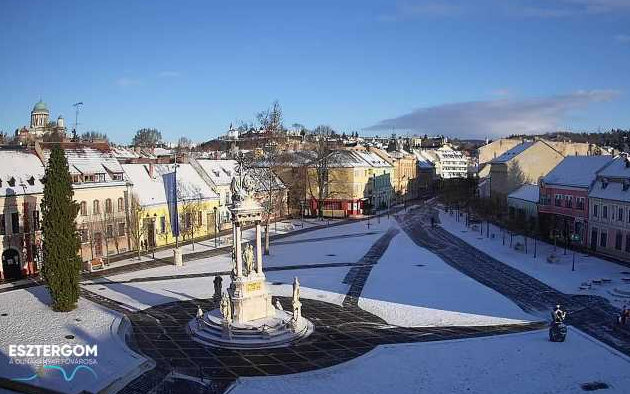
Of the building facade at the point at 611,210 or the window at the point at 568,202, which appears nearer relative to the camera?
the building facade at the point at 611,210

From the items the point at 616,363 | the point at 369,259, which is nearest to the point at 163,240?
the point at 369,259

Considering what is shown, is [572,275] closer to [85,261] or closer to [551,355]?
[551,355]

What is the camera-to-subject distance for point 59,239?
2780 centimetres

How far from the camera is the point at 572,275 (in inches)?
1463

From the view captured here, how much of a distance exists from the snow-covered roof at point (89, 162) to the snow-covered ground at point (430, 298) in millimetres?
23884

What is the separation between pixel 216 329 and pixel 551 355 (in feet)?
45.5

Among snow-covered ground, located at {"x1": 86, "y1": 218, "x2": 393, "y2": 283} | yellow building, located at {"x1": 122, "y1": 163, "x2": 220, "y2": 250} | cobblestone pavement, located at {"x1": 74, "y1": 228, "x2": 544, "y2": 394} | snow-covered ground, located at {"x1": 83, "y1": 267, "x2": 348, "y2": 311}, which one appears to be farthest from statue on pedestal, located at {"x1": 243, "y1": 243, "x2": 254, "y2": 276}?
yellow building, located at {"x1": 122, "y1": 163, "x2": 220, "y2": 250}

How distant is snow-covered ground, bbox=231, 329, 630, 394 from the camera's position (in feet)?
61.2

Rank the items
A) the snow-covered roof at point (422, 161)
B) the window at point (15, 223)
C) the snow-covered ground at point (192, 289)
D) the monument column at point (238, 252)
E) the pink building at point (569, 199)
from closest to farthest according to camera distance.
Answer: the monument column at point (238, 252), the snow-covered ground at point (192, 289), the window at point (15, 223), the pink building at point (569, 199), the snow-covered roof at point (422, 161)

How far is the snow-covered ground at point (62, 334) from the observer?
1905 cm

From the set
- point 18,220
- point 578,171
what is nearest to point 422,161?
point 578,171

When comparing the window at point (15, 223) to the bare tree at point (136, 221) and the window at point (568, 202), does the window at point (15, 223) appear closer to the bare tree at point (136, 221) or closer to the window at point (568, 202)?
the bare tree at point (136, 221)

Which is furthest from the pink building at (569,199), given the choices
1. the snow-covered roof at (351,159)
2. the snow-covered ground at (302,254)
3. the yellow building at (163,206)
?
the yellow building at (163,206)

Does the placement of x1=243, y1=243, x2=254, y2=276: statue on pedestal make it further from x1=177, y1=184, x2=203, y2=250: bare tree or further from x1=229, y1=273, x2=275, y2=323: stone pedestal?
x1=177, y1=184, x2=203, y2=250: bare tree
